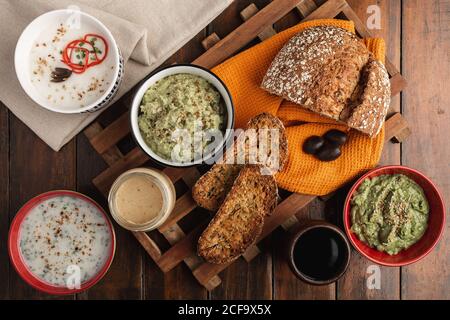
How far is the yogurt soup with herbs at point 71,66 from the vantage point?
1.63 metres

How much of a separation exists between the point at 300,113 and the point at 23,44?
100cm

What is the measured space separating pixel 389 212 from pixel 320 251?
28 cm

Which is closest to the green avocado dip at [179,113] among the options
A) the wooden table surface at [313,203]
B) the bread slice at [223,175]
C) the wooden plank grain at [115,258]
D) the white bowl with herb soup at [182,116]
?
the white bowl with herb soup at [182,116]

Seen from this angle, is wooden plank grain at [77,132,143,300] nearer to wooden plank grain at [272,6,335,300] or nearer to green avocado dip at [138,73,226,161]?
green avocado dip at [138,73,226,161]

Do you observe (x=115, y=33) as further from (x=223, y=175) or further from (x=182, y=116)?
(x=223, y=175)

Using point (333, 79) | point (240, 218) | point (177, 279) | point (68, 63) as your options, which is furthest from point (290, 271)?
point (68, 63)

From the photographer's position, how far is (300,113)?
1.67m

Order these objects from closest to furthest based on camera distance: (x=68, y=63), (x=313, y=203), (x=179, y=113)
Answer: (x=179, y=113), (x=68, y=63), (x=313, y=203)

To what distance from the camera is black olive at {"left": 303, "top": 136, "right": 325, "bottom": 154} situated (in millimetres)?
1639

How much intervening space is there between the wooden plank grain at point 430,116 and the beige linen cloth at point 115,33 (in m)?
0.77

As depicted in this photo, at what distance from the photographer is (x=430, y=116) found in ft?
5.91
